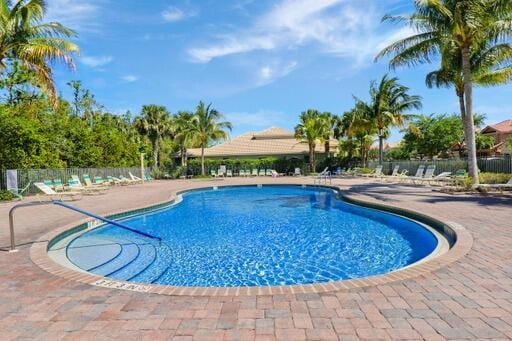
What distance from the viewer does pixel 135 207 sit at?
1309 centimetres

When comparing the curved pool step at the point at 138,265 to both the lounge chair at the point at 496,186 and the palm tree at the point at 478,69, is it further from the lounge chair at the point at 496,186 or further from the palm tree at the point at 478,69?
the palm tree at the point at 478,69

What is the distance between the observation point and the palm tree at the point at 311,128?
113ft

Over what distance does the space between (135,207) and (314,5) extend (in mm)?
10178

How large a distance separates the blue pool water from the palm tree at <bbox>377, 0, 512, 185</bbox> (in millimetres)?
8043

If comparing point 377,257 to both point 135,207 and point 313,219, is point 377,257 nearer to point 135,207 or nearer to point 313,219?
point 313,219

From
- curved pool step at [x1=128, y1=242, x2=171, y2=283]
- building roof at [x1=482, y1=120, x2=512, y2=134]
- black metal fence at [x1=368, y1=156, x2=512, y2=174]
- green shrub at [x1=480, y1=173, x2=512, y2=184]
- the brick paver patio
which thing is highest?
building roof at [x1=482, y1=120, x2=512, y2=134]

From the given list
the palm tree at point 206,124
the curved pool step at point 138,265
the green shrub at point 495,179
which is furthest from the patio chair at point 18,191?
the green shrub at point 495,179

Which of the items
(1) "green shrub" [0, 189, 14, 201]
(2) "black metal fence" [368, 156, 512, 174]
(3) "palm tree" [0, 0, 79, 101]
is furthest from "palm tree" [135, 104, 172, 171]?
(2) "black metal fence" [368, 156, 512, 174]

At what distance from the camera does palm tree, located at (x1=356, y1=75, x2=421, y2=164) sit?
3209 centimetres

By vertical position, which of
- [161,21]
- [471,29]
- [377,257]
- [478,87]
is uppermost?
[161,21]

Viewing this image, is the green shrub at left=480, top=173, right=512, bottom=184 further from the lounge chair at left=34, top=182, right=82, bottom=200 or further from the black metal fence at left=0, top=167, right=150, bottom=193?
the black metal fence at left=0, top=167, right=150, bottom=193

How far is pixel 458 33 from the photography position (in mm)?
15031

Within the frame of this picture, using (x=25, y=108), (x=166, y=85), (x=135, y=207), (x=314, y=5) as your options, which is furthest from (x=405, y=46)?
(x=25, y=108)

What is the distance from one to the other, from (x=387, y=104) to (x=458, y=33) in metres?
18.0
